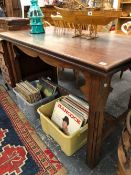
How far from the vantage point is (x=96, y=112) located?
31.9 inches

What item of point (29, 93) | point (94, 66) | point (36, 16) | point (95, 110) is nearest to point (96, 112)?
point (95, 110)

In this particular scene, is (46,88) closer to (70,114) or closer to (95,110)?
(70,114)

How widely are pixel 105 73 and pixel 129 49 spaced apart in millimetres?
332

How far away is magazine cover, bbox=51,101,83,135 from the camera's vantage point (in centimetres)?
109

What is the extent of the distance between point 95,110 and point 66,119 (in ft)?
1.32

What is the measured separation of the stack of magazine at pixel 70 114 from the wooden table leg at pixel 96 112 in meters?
0.17

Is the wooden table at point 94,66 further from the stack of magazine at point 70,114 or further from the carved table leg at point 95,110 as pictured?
the stack of magazine at point 70,114

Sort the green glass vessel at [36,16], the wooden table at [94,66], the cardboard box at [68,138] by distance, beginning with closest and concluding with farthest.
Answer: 1. the wooden table at [94,66]
2. the cardboard box at [68,138]
3. the green glass vessel at [36,16]

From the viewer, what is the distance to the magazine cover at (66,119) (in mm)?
1095

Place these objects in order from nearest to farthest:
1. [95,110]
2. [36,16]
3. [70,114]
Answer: [95,110]
[70,114]
[36,16]

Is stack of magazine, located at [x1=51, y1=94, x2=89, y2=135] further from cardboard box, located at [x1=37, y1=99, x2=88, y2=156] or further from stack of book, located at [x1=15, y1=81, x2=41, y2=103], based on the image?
stack of book, located at [x1=15, y1=81, x2=41, y2=103]

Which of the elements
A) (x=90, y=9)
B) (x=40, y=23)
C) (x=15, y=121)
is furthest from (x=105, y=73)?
(x=15, y=121)

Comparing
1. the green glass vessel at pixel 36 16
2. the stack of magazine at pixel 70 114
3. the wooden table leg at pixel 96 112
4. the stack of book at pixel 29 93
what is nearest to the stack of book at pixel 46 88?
the stack of book at pixel 29 93

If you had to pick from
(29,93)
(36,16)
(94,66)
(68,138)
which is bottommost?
(68,138)
